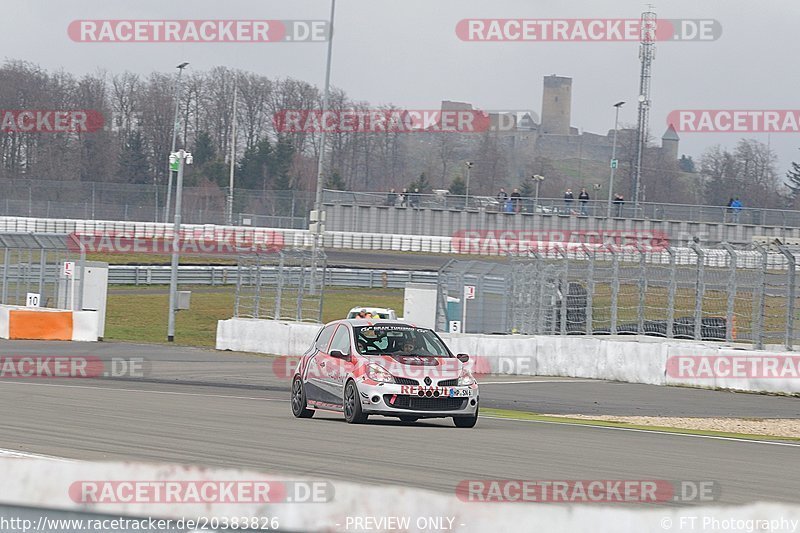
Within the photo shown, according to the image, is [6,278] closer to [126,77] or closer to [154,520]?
[154,520]

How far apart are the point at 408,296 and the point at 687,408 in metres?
15.9

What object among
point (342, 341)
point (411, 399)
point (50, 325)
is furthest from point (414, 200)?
point (411, 399)

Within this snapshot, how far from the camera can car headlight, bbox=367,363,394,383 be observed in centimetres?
1384

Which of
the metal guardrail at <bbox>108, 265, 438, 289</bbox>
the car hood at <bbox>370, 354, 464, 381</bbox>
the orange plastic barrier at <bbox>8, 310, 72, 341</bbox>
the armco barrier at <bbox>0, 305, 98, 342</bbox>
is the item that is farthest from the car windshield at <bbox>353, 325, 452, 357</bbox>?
the metal guardrail at <bbox>108, 265, 438, 289</bbox>

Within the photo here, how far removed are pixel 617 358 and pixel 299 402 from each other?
418 inches

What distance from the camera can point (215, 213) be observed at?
212ft

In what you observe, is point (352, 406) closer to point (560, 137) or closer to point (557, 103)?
point (560, 137)

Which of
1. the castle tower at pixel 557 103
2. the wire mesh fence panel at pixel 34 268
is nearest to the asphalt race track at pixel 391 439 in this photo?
the wire mesh fence panel at pixel 34 268

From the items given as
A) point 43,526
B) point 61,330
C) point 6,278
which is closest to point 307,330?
point 61,330

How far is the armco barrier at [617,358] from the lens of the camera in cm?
2133
